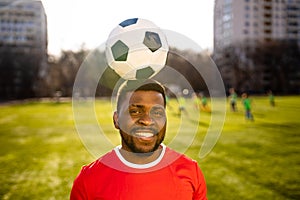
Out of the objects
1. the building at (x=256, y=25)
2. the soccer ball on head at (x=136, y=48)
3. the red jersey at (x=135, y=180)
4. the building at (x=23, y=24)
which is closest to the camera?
the red jersey at (x=135, y=180)

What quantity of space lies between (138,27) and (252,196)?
3962 millimetres

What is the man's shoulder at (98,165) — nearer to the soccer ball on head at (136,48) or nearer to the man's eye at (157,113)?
the man's eye at (157,113)

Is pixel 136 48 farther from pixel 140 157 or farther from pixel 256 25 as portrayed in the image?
pixel 256 25

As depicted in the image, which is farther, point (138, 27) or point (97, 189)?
point (138, 27)

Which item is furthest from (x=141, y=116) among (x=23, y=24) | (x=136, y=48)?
(x=23, y=24)

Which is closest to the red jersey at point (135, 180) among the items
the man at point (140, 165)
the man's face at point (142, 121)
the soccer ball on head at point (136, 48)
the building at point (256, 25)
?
the man at point (140, 165)

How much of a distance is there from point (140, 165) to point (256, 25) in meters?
85.6

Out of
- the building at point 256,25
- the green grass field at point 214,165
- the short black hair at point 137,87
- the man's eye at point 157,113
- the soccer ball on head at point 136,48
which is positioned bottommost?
the green grass field at point 214,165

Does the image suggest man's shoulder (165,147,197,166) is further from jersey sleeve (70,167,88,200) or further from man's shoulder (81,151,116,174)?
jersey sleeve (70,167,88,200)

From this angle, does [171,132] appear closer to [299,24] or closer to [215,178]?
[215,178]

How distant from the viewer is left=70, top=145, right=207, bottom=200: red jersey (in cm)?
212

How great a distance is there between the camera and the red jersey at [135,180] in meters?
2.12

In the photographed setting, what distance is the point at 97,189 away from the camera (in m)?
2.13

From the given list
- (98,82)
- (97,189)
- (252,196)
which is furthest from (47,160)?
(97,189)
